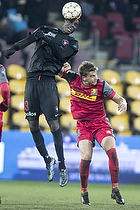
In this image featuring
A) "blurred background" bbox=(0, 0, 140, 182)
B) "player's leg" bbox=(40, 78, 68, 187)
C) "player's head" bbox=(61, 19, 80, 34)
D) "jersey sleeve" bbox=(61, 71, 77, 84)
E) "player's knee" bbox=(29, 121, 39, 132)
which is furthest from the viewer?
"blurred background" bbox=(0, 0, 140, 182)

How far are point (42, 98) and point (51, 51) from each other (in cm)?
68

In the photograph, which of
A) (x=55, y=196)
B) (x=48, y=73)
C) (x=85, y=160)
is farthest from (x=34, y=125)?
(x=55, y=196)

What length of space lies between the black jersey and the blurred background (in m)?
4.12

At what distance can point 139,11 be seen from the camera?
17188 mm

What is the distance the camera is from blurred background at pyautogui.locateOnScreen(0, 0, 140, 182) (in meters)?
11.4

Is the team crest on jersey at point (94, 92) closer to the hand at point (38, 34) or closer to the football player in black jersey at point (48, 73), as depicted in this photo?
the football player in black jersey at point (48, 73)

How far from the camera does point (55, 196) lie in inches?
349

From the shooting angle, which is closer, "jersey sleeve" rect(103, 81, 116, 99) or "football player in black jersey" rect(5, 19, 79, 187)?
Result: "football player in black jersey" rect(5, 19, 79, 187)

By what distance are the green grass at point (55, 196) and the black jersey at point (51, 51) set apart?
72.9 inches

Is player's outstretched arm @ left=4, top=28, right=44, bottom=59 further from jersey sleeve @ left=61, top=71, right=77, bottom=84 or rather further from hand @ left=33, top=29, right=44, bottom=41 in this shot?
jersey sleeve @ left=61, top=71, right=77, bottom=84

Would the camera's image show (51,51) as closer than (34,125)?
Yes

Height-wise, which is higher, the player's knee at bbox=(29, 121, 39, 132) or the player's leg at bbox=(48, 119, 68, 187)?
the player's knee at bbox=(29, 121, 39, 132)

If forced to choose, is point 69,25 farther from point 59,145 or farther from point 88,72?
point 59,145

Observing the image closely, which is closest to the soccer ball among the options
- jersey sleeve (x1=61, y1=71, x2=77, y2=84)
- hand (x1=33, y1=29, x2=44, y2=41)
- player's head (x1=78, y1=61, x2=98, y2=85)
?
hand (x1=33, y1=29, x2=44, y2=41)
